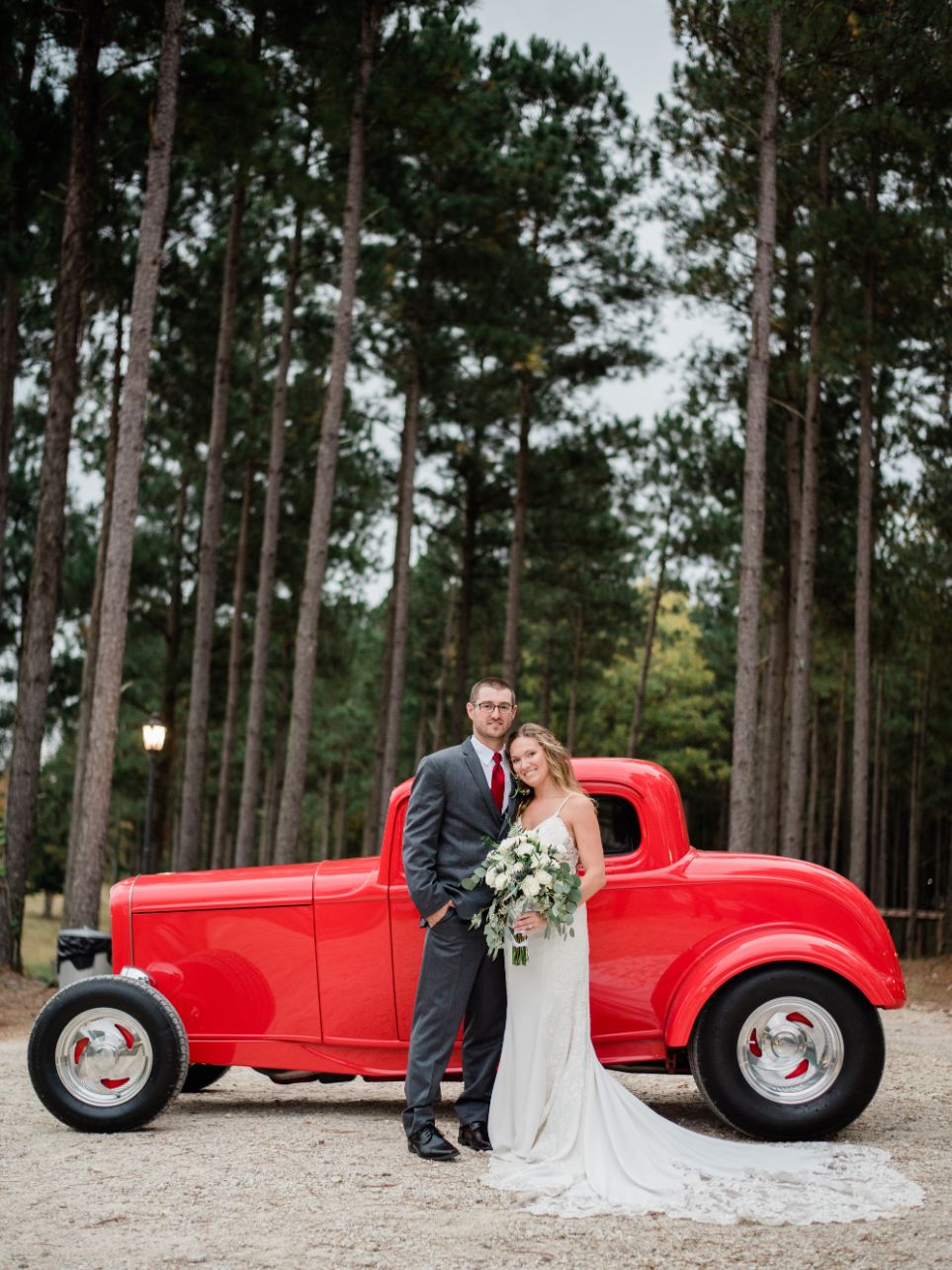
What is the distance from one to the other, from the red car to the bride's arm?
0.48 metres

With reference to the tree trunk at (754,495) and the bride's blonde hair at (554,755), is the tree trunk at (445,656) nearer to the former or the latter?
the tree trunk at (754,495)

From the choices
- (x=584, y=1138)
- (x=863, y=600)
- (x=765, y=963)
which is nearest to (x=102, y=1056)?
(x=584, y=1138)

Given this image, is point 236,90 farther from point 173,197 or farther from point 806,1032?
point 806,1032

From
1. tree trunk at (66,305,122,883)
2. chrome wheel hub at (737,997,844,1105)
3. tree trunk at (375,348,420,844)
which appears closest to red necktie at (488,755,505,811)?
chrome wheel hub at (737,997,844,1105)

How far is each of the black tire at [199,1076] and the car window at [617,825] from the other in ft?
9.57

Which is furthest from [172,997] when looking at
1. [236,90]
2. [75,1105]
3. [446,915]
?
[236,90]

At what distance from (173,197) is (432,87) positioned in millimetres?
5746

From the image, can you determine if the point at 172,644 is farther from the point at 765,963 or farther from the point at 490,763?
the point at 765,963

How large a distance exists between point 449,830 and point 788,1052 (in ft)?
6.94

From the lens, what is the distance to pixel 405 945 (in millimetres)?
6719

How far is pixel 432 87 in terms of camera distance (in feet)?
60.7

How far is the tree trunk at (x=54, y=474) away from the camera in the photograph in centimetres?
1579

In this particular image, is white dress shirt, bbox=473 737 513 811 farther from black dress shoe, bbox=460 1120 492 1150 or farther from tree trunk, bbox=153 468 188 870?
tree trunk, bbox=153 468 188 870

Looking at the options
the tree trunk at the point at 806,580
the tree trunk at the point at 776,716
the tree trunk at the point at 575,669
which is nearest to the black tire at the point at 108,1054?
the tree trunk at the point at 806,580
